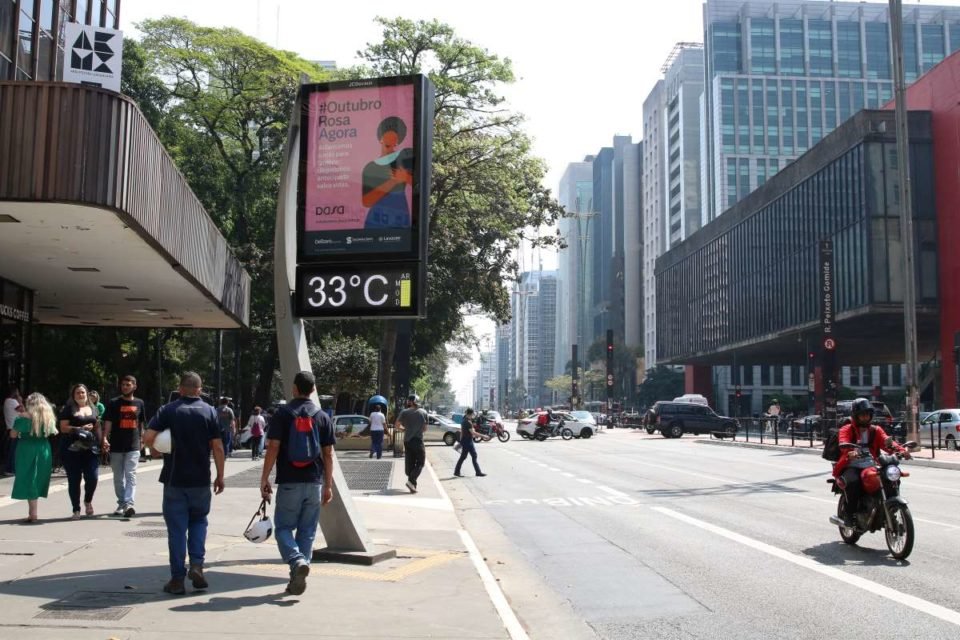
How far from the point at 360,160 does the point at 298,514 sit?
3.57 m

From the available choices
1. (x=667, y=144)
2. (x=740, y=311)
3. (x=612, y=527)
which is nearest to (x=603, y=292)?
(x=667, y=144)

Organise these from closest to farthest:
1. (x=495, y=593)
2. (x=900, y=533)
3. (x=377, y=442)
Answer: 1. (x=495, y=593)
2. (x=900, y=533)
3. (x=377, y=442)

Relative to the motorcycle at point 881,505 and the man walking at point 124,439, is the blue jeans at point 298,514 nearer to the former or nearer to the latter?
the man walking at point 124,439

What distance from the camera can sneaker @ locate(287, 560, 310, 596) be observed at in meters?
6.87

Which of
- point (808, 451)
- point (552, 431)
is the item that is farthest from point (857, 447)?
point (552, 431)

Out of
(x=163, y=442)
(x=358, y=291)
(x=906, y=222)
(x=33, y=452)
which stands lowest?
(x=33, y=452)

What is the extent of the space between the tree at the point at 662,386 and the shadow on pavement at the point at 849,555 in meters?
107

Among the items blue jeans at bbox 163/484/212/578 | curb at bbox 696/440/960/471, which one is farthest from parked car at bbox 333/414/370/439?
blue jeans at bbox 163/484/212/578

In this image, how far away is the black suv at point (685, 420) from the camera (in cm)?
5062

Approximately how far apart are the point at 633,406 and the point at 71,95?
13072 cm

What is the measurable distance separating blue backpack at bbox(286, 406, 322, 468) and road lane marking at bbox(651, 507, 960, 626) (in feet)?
15.6

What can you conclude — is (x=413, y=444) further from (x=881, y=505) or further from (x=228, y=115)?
(x=228, y=115)

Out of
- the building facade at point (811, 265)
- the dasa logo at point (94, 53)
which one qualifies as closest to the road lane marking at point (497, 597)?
the dasa logo at point (94, 53)

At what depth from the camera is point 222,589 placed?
23.4 feet
